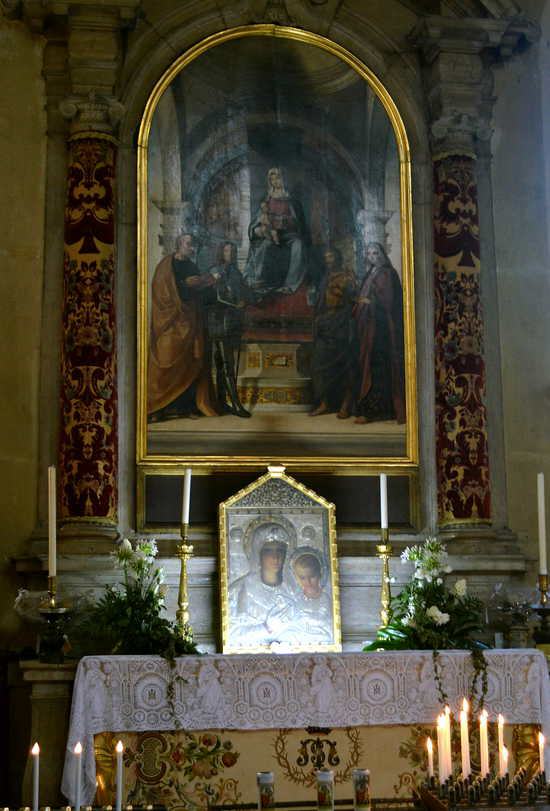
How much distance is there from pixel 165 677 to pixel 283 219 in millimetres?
3807

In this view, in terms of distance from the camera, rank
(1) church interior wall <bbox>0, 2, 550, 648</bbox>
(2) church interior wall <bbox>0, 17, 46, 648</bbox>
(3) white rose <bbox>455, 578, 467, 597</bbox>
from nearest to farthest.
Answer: (3) white rose <bbox>455, 578, 467, 597</bbox> < (2) church interior wall <bbox>0, 17, 46, 648</bbox> < (1) church interior wall <bbox>0, 2, 550, 648</bbox>

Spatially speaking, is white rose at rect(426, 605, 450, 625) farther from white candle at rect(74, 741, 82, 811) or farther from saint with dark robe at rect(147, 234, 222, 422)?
white candle at rect(74, 741, 82, 811)

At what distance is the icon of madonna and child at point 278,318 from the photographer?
29.9 ft

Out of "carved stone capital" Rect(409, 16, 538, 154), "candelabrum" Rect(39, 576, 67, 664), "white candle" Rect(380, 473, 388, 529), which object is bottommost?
"candelabrum" Rect(39, 576, 67, 664)

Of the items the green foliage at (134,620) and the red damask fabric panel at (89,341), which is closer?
the green foliage at (134,620)

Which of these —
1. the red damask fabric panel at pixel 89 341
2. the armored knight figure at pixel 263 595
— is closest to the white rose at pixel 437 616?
the armored knight figure at pixel 263 595

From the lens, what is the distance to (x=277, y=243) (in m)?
9.43

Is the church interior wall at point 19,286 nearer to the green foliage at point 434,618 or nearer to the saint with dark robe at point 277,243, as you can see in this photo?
the saint with dark robe at point 277,243

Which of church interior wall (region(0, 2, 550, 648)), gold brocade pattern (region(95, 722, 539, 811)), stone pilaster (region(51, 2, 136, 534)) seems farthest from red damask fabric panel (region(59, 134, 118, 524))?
gold brocade pattern (region(95, 722, 539, 811))

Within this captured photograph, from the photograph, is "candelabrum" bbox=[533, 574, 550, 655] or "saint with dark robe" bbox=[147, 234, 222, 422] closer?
"candelabrum" bbox=[533, 574, 550, 655]

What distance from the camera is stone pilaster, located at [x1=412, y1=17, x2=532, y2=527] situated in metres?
9.16

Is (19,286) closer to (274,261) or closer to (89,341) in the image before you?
(89,341)

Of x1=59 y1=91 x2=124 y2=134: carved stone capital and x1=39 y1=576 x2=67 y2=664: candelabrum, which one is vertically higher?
x1=59 y1=91 x2=124 y2=134: carved stone capital

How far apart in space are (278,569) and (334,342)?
71.1 inches
